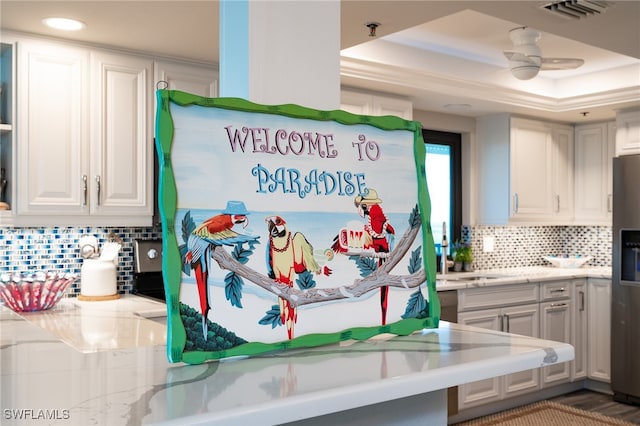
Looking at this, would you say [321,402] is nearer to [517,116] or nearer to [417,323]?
[417,323]

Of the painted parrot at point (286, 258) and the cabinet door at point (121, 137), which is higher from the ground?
the cabinet door at point (121, 137)

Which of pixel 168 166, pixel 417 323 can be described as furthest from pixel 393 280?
pixel 168 166

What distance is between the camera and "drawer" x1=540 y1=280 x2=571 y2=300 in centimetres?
478

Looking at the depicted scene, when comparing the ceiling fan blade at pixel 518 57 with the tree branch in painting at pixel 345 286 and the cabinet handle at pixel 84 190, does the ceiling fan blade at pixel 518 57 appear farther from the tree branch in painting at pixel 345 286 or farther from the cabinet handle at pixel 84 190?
the tree branch in painting at pixel 345 286

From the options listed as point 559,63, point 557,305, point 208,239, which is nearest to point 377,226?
point 208,239

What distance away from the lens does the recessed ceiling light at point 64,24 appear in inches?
110

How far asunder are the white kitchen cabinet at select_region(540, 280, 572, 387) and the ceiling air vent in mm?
2570

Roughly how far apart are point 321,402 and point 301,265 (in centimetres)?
27

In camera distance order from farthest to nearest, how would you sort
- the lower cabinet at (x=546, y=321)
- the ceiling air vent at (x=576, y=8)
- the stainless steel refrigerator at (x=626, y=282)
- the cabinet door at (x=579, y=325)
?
the cabinet door at (x=579, y=325)
the stainless steel refrigerator at (x=626, y=282)
the lower cabinet at (x=546, y=321)
the ceiling air vent at (x=576, y=8)

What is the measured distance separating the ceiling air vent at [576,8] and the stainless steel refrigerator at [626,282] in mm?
2272

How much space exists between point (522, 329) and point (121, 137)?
309 centimetres

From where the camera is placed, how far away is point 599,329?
497 centimetres

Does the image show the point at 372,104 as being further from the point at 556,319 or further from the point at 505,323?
the point at 556,319

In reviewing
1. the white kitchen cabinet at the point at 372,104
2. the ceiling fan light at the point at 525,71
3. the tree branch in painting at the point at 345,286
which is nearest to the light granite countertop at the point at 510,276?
the white kitchen cabinet at the point at 372,104
